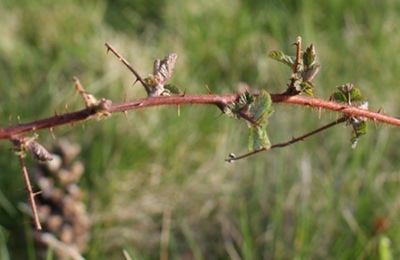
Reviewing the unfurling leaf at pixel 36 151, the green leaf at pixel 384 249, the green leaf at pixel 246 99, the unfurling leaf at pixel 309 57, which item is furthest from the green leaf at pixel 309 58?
the green leaf at pixel 384 249

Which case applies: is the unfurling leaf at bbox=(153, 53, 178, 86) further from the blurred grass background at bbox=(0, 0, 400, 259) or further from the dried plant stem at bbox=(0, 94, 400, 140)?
the blurred grass background at bbox=(0, 0, 400, 259)

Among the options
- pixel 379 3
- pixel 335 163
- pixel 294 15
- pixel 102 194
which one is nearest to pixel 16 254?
pixel 102 194

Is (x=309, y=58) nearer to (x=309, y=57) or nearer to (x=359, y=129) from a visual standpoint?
(x=309, y=57)

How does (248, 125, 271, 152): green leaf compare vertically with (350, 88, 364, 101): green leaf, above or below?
below

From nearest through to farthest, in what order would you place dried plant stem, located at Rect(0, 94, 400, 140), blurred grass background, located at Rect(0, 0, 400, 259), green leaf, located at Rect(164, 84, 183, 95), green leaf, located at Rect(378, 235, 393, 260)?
dried plant stem, located at Rect(0, 94, 400, 140) < green leaf, located at Rect(164, 84, 183, 95) < green leaf, located at Rect(378, 235, 393, 260) < blurred grass background, located at Rect(0, 0, 400, 259)

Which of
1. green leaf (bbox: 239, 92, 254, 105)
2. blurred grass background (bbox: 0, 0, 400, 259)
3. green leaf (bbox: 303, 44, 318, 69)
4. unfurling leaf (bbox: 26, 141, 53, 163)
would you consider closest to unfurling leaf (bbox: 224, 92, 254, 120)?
green leaf (bbox: 239, 92, 254, 105)
